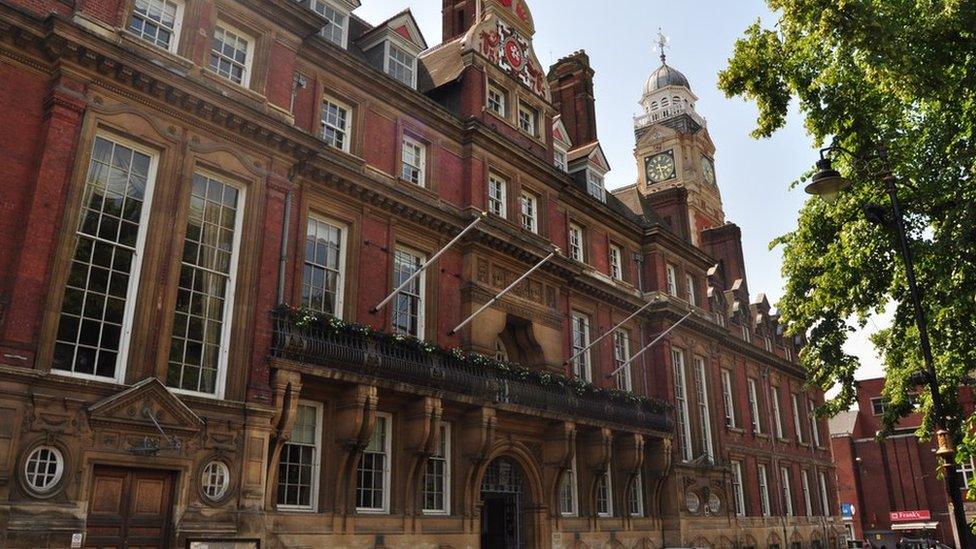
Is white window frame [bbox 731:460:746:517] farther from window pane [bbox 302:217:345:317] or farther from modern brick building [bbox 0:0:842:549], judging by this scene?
window pane [bbox 302:217:345:317]

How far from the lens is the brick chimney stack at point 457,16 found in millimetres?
27188

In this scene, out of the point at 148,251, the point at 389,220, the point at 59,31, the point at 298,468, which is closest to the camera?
the point at 59,31

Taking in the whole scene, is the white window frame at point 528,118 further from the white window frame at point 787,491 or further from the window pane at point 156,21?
the white window frame at point 787,491

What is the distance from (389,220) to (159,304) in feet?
24.8

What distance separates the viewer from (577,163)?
31.9 meters

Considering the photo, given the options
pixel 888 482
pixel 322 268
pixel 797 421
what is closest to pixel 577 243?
pixel 322 268

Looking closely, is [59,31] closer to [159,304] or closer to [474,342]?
[159,304]

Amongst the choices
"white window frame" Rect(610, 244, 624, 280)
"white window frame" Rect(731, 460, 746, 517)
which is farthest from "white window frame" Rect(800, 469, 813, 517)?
"white window frame" Rect(610, 244, 624, 280)

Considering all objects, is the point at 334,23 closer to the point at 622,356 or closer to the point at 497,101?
the point at 497,101

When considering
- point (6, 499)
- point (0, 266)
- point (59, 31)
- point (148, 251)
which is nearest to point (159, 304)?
point (148, 251)

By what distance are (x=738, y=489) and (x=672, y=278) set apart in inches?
416

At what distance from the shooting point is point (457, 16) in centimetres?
2784

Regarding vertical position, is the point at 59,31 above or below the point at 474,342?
above

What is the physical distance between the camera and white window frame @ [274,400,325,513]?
54.4 feet
